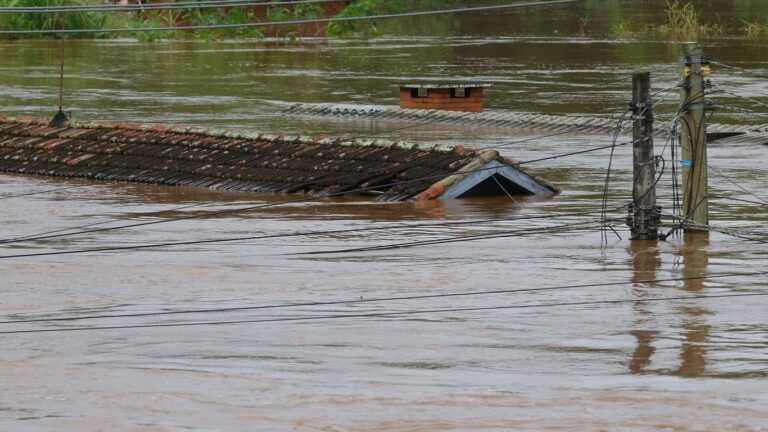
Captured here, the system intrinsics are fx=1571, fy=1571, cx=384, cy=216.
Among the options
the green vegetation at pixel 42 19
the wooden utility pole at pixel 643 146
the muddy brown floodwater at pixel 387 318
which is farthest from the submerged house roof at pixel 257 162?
the green vegetation at pixel 42 19

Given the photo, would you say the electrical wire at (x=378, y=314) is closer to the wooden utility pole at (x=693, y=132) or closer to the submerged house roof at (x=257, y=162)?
the wooden utility pole at (x=693, y=132)

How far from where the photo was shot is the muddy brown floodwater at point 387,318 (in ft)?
28.0

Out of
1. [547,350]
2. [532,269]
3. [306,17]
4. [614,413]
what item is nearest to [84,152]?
[532,269]

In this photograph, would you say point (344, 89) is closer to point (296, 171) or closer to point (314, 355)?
point (296, 171)

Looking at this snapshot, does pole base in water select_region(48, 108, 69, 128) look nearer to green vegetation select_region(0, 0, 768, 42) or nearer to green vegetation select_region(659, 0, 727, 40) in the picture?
green vegetation select_region(0, 0, 768, 42)

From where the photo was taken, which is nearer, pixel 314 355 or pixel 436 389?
pixel 436 389

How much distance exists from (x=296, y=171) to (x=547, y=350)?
958 centimetres

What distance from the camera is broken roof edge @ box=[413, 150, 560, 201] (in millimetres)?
17625

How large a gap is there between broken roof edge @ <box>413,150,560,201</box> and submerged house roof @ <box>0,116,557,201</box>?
0.01 meters

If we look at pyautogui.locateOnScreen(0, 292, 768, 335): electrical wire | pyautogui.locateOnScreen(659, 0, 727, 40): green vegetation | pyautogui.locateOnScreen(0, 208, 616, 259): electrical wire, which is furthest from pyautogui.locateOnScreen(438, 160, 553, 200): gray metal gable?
pyautogui.locateOnScreen(659, 0, 727, 40): green vegetation

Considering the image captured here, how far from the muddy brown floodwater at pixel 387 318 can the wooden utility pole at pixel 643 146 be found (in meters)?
0.40

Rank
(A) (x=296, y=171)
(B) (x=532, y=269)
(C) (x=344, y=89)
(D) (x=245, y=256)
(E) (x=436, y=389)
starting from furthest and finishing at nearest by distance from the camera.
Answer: (C) (x=344, y=89), (A) (x=296, y=171), (D) (x=245, y=256), (B) (x=532, y=269), (E) (x=436, y=389)

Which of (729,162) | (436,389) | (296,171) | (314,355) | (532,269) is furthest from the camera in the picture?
(729,162)

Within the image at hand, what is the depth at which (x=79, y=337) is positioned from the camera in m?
10.6
